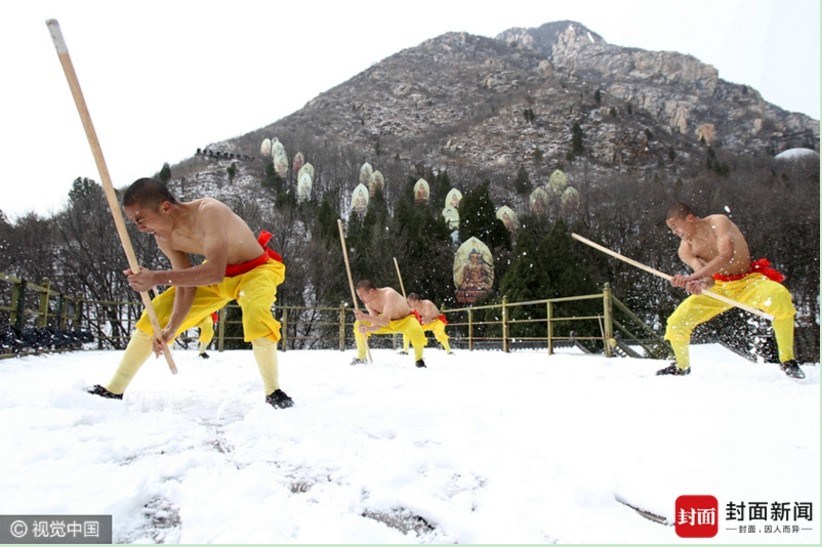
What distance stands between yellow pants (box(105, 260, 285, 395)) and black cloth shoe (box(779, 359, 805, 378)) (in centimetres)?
408

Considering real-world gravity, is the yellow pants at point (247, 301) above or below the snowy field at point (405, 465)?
above

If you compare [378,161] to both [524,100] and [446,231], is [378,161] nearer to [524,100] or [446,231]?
[446,231]

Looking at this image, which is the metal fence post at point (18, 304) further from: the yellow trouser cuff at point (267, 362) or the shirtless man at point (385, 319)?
the yellow trouser cuff at point (267, 362)

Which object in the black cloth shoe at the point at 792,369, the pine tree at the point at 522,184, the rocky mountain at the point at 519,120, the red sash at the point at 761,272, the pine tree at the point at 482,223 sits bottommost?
the black cloth shoe at the point at 792,369

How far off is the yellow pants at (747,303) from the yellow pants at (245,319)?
148 inches

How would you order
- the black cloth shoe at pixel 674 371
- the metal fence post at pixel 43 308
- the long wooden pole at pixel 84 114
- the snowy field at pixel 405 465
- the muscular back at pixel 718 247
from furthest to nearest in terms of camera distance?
the metal fence post at pixel 43 308 → the black cloth shoe at pixel 674 371 → the muscular back at pixel 718 247 → the long wooden pole at pixel 84 114 → the snowy field at pixel 405 465

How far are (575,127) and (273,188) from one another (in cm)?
2884

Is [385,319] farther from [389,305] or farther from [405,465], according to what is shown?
[405,465]

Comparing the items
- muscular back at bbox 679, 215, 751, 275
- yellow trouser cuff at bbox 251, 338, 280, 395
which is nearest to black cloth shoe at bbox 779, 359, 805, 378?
muscular back at bbox 679, 215, 751, 275

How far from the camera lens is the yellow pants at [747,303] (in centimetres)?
379

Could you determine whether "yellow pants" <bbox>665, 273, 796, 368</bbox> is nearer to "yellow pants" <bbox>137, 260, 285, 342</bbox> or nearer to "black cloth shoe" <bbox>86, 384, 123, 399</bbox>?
"yellow pants" <bbox>137, 260, 285, 342</bbox>

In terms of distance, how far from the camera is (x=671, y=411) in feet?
8.36

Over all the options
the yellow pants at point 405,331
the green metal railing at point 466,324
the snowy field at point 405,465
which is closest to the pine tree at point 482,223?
the green metal railing at point 466,324

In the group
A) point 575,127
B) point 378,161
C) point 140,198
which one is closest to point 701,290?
point 140,198
